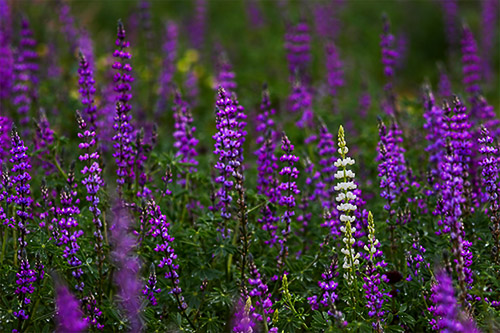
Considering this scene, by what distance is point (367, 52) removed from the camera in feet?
47.9

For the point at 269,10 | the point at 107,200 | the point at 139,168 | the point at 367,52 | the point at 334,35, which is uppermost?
the point at 269,10

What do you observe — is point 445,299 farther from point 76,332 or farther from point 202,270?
point 202,270

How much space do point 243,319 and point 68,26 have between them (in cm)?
712

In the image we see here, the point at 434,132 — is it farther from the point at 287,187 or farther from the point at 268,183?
the point at 287,187

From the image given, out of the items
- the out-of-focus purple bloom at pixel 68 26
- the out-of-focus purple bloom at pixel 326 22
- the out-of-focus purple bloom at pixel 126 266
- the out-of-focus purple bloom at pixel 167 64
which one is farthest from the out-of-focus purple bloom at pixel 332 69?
the out-of-focus purple bloom at pixel 126 266

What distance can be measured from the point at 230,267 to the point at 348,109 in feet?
16.1

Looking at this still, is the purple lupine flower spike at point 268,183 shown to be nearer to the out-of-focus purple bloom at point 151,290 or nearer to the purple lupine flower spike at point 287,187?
the purple lupine flower spike at point 287,187

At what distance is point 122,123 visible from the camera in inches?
178

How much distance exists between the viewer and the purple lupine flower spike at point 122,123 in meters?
4.48

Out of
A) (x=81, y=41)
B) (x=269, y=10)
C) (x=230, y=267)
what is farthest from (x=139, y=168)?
(x=269, y=10)

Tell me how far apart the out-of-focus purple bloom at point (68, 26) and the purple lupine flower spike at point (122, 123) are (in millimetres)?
4480

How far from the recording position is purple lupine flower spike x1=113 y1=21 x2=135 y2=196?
448cm

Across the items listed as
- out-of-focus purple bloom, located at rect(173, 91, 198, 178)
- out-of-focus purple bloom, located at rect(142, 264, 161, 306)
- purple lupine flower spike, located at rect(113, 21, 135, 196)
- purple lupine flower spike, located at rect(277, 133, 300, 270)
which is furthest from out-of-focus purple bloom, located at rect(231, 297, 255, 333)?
out-of-focus purple bloom, located at rect(173, 91, 198, 178)

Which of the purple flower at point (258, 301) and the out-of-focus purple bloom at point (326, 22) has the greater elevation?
the out-of-focus purple bloom at point (326, 22)
